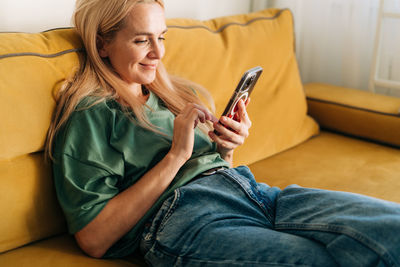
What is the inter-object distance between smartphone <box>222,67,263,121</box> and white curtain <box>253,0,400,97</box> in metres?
1.18

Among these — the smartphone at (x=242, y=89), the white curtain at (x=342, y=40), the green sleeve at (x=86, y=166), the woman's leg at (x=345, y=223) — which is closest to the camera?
the woman's leg at (x=345, y=223)

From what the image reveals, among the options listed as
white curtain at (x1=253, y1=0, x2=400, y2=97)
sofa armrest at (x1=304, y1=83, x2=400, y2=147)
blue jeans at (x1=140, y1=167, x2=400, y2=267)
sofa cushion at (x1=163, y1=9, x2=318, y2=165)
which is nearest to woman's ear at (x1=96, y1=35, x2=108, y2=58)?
sofa cushion at (x1=163, y1=9, x2=318, y2=165)

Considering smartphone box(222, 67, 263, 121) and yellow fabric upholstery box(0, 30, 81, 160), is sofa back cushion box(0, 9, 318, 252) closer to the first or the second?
yellow fabric upholstery box(0, 30, 81, 160)

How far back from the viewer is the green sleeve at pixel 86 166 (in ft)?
3.76

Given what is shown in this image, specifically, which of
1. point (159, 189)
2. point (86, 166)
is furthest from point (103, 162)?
point (159, 189)

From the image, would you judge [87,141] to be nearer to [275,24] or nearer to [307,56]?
[275,24]

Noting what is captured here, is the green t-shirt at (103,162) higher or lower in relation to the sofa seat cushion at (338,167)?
higher

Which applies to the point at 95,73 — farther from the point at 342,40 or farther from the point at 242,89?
the point at 342,40

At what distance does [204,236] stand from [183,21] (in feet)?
2.91

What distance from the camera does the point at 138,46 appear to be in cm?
130

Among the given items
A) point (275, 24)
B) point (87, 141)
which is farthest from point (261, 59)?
point (87, 141)

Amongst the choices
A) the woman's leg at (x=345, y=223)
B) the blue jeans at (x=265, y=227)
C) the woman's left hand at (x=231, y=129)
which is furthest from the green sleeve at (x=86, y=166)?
the woman's leg at (x=345, y=223)

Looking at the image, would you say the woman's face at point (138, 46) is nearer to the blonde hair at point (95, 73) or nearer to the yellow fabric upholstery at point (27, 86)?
the blonde hair at point (95, 73)

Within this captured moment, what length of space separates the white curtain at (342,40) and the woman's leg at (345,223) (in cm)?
131
